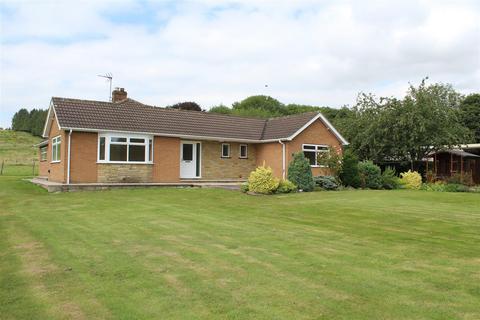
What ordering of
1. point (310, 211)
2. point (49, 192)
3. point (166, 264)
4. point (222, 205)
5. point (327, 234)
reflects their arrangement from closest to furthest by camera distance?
point (166, 264) → point (327, 234) → point (310, 211) → point (222, 205) → point (49, 192)

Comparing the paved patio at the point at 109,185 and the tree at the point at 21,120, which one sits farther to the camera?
the tree at the point at 21,120

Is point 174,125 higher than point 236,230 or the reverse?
higher

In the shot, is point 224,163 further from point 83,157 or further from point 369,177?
point 369,177

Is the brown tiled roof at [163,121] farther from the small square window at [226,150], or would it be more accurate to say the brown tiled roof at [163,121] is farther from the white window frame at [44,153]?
the white window frame at [44,153]

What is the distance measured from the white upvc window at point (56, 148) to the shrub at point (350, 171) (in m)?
15.4

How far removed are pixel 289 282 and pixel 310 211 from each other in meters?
8.35

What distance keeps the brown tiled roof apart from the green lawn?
10.1 m

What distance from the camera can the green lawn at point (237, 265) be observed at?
493 centimetres

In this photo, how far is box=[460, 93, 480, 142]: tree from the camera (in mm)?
53797

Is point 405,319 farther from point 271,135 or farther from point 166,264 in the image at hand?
point 271,135

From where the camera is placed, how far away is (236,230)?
995 centimetres

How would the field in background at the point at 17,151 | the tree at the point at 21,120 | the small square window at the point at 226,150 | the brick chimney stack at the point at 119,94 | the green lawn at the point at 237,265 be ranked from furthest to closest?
the tree at the point at 21,120 → the field in background at the point at 17,151 → the brick chimney stack at the point at 119,94 → the small square window at the point at 226,150 → the green lawn at the point at 237,265

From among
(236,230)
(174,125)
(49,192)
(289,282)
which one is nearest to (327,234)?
(236,230)

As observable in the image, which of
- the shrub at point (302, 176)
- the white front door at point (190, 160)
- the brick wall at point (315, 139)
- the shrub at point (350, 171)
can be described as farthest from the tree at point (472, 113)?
the white front door at point (190, 160)
